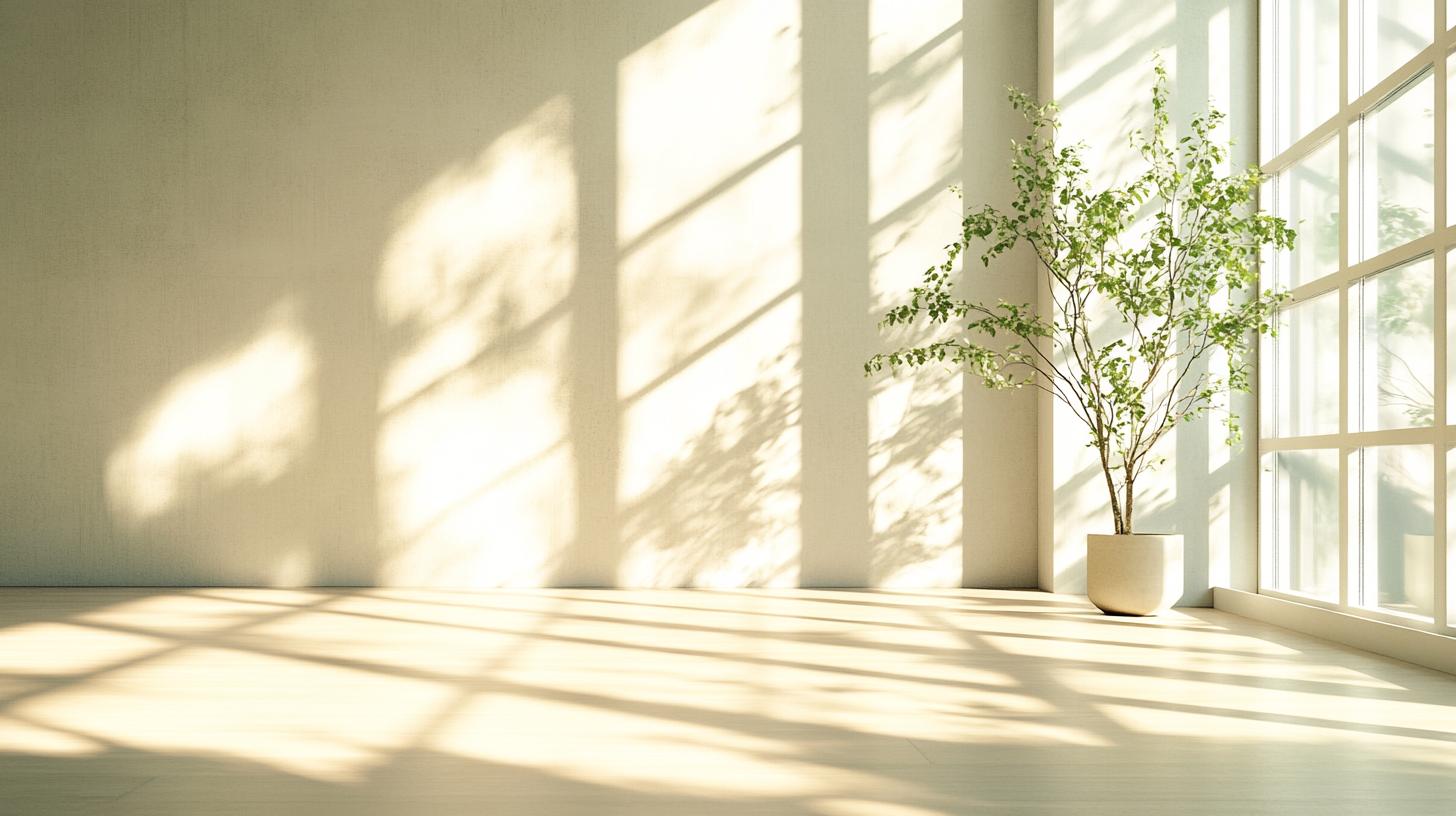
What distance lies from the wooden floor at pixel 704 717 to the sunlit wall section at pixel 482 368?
3.60 ft

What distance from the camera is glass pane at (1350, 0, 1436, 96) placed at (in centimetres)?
355

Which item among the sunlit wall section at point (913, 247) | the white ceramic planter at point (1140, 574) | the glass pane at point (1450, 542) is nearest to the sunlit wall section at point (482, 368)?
the sunlit wall section at point (913, 247)

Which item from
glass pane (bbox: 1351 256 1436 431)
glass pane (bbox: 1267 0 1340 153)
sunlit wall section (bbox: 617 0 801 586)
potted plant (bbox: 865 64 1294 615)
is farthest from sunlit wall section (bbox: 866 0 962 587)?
glass pane (bbox: 1351 256 1436 431)

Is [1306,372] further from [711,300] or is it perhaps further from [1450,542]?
[711,300]

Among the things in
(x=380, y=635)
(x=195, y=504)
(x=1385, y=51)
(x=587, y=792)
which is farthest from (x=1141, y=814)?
(x=195, y=504)

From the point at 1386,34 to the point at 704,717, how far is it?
317cm

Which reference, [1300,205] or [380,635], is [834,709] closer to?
[380,635]

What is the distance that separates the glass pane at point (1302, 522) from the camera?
A: 4184 millimetres

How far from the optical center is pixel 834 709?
2629 millimetres

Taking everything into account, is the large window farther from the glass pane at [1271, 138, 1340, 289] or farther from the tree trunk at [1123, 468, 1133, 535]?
the tree trunk at [1123, 468, 1133, 535]

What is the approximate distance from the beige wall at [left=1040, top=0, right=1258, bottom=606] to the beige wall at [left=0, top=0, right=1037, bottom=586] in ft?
1.01

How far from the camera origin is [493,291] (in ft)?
18.1

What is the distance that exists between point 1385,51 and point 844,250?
2.38 m

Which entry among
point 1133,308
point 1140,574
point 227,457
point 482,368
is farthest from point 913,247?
point 227,457
